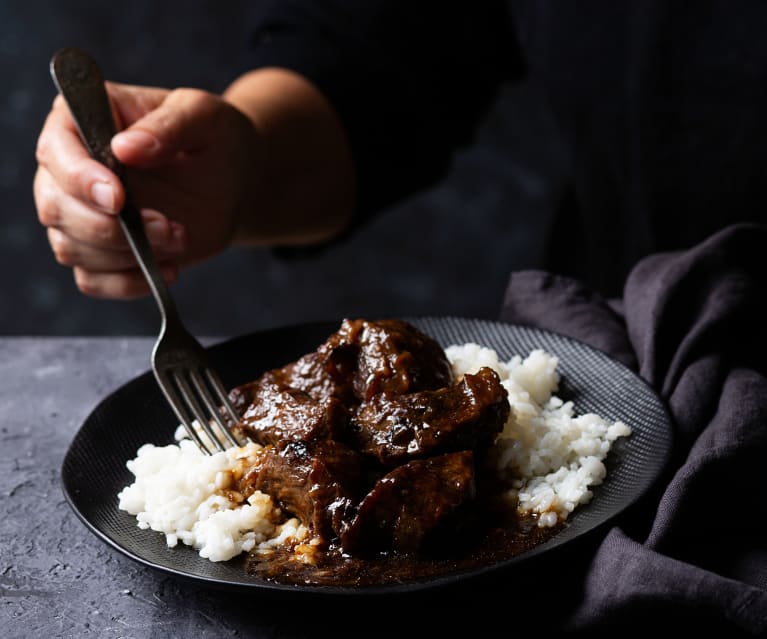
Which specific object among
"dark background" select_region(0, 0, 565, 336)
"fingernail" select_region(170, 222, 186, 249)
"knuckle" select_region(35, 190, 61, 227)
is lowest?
"dark background" select_region(0, 0, 565, 336)

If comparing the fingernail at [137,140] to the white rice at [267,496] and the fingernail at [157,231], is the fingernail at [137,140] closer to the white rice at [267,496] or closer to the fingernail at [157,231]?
the fingernail at [157,231]

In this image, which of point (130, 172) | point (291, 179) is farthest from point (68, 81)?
point (291, 179)

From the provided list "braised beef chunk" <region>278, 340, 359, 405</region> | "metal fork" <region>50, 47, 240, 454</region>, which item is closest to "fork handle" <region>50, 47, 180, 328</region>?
"metal fork" <region>50, 47, 240, 454</region>

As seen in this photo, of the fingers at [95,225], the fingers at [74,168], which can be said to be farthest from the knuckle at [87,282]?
the fingers at [74,168]

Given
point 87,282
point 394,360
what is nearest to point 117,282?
point 87,282

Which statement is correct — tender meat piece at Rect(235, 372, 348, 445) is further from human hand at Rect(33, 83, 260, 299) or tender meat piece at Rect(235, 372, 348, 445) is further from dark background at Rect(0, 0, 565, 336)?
dark background at Rect(0, 0, 565, 336)

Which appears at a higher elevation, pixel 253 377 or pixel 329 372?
pixel 329 372

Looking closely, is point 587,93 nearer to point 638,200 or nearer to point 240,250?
point 638,200
